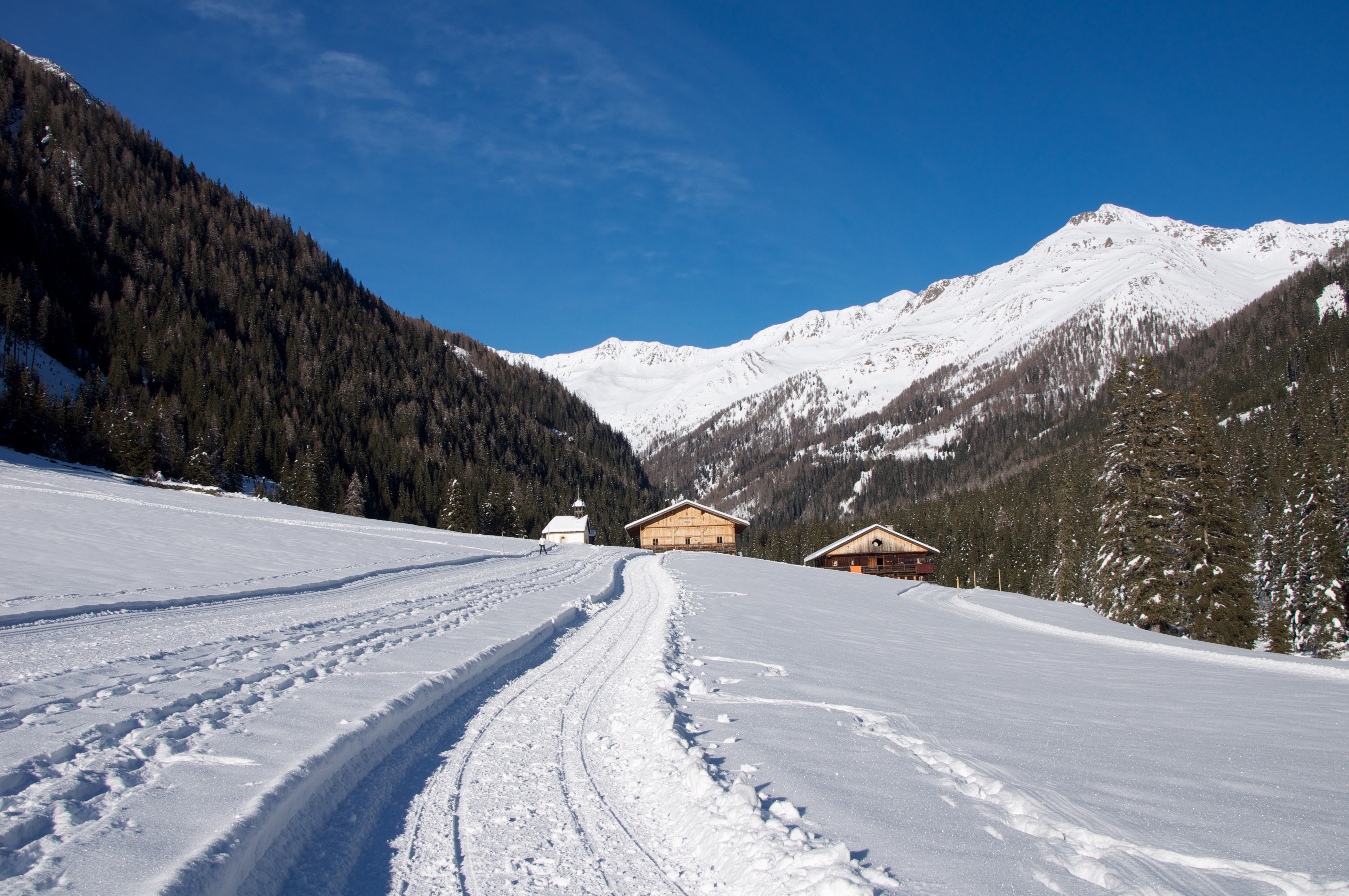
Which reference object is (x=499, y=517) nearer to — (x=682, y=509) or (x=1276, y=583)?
(x=682, y=509)

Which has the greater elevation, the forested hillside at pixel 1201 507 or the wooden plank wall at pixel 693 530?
the forested hillside at pixel 1201 507

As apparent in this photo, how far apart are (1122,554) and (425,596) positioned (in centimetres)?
2664

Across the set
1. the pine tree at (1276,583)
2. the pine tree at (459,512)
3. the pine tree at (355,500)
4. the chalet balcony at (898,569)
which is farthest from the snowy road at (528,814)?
the pine tree at (355,500)

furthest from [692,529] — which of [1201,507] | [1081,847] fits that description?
[1081,847]

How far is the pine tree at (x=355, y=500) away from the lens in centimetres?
7188

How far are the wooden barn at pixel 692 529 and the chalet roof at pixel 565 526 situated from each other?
561 inches

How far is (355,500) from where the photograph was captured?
237 ft

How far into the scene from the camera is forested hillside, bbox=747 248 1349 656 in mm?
25141

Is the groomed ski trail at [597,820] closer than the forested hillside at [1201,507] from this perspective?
Yes

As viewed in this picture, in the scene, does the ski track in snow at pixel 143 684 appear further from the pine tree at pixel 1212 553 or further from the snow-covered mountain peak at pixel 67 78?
the snow-covered mountain peak at pixel 67 78

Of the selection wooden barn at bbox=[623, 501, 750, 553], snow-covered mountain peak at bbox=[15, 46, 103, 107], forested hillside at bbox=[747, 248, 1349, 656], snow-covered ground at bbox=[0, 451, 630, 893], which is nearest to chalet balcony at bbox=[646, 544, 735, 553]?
wooden barn at bbox=[623, 501, 750, 553]

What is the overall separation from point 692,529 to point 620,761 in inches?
2134

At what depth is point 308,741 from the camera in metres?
5.19

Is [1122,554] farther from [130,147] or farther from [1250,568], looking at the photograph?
[130,147]
